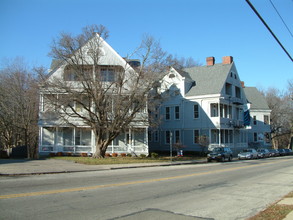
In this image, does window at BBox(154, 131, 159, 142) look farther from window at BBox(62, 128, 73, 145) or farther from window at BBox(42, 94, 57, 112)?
window at BBox(42, 94, 57, 112)

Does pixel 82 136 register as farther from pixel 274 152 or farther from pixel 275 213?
pixel 274 152

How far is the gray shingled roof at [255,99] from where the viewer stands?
188 feet

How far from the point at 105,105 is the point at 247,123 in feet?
84.9

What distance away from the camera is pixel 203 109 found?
135ft

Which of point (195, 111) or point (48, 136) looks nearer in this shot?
point (48, 136)

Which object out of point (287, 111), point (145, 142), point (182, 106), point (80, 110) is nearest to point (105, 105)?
point (80, 110)

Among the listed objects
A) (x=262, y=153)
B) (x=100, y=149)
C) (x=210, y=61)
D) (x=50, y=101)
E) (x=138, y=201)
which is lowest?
(x=262, y=153)

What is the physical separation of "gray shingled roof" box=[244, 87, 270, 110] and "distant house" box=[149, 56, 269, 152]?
12.1 metres

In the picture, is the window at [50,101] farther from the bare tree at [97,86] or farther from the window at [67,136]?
the window at [67,136]

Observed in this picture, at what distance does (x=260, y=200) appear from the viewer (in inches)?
393

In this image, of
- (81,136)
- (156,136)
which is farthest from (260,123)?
(81,136)

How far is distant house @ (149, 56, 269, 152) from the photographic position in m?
40.5

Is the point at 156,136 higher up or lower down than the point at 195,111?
lower down

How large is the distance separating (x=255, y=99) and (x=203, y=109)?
22713 millimetres
